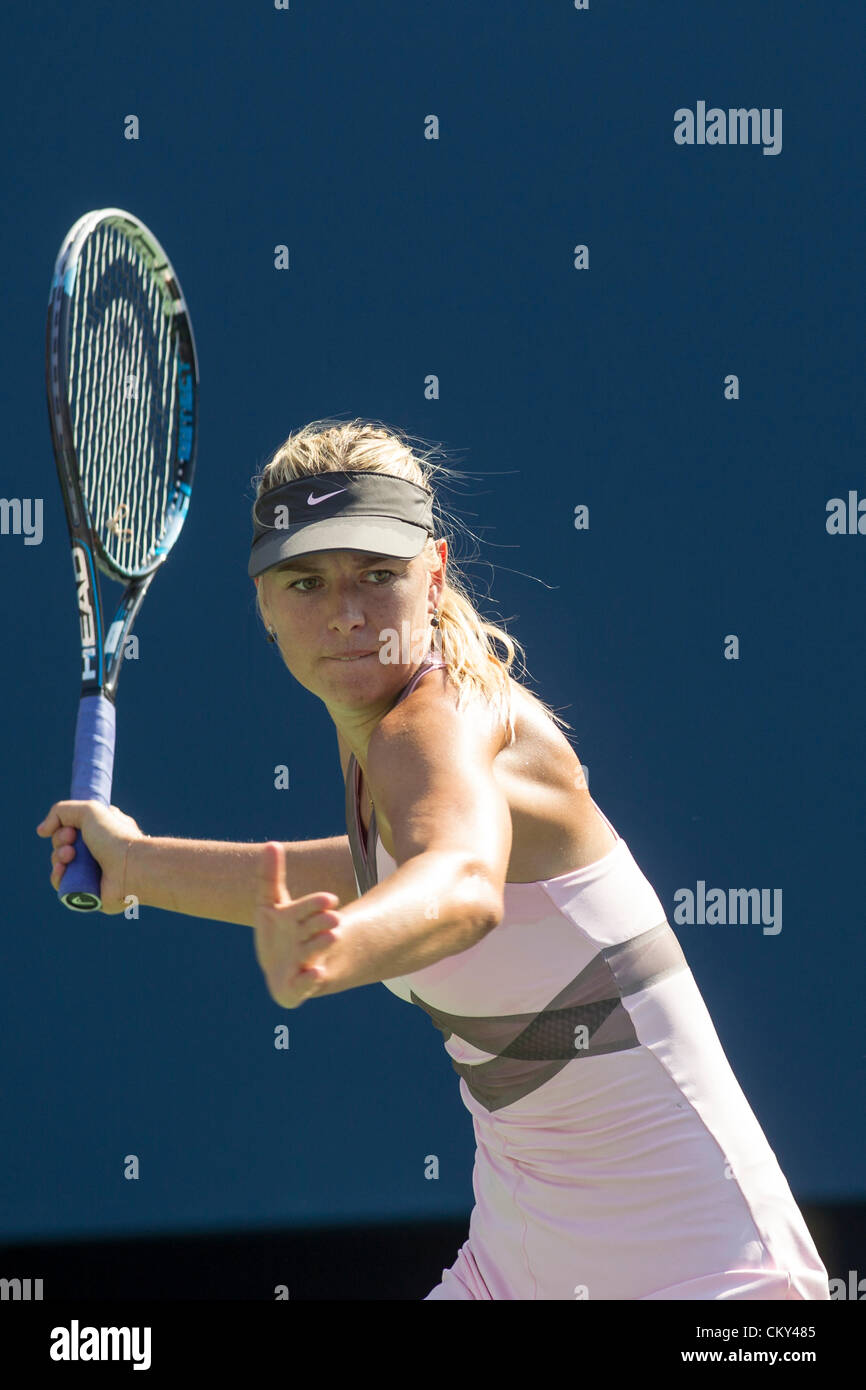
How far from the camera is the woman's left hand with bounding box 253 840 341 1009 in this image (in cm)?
118

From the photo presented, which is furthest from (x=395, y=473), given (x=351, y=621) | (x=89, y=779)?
(x=89, y=779)

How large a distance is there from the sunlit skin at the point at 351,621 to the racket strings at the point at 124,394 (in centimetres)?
80

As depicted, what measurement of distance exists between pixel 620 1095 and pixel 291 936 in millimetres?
712

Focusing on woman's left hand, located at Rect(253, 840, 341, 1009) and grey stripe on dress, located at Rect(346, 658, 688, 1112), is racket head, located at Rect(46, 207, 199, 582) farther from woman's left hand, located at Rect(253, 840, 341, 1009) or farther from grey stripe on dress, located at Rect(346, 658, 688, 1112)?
woman's left hand, located at Rect(253, 840, 341, 1009)

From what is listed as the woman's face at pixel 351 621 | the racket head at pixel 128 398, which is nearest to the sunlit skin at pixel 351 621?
the woman's face at pixel 351 621

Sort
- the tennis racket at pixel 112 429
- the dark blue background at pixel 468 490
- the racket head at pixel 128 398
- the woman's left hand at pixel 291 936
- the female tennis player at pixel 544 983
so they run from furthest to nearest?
the dark blue background at pixel 468 490
the racket head at pixel 128 398
the tennis racket at pixel 112 429
the female tennis player at pixel 544 983
the woman's left hand at pixel 291 936

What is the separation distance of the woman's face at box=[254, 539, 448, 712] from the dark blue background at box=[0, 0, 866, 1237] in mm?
2062

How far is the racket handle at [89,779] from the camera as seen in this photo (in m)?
2.10

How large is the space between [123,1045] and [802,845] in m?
1.85

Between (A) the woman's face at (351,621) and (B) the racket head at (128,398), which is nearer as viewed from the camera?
(A) the woman's face at (351,621)

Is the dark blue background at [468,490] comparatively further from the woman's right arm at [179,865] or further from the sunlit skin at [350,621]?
the sunlit skin at [350,621]

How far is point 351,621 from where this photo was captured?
1.76 metres
